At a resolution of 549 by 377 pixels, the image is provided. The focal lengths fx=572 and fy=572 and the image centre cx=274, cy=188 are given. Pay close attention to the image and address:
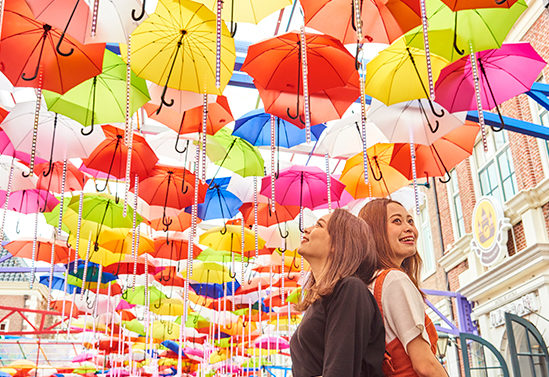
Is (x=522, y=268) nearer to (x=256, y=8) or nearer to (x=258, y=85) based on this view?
(x=258, y=85)

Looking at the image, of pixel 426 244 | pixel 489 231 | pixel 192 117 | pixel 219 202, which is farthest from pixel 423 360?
pixel 426 244

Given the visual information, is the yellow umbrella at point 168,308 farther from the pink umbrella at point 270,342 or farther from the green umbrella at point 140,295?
the pink umbrella at point 270,342

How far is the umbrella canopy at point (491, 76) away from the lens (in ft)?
20.9

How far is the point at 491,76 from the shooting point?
21.4 ft

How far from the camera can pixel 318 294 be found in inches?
80.9

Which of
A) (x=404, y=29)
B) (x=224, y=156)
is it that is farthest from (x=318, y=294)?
(x=224, y=156)

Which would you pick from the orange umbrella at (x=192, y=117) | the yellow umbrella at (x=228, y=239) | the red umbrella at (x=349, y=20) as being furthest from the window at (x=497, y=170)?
the red umbrella at (x=349, y=20)

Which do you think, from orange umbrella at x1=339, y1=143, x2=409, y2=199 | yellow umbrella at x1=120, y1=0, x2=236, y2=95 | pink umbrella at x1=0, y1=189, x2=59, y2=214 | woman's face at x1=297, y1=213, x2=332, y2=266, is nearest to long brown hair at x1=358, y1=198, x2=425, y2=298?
woman's face at x1=297, y1=213, x2=332, y2=266

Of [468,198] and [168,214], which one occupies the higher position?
[468,198]

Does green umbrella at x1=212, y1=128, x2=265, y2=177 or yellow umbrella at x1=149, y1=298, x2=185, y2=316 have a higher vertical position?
green umbrella at x1=212, y1=128, x2=265, y2=177

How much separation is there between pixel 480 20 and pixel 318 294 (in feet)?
15.0

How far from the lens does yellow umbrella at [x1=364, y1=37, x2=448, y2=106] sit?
6504 millimetres

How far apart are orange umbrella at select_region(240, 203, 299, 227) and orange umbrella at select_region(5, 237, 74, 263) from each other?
4685 millimetres

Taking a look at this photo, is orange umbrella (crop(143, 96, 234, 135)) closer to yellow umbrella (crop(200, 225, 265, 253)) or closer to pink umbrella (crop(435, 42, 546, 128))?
pink umbrella (crop(435, 42, 546, 128))
